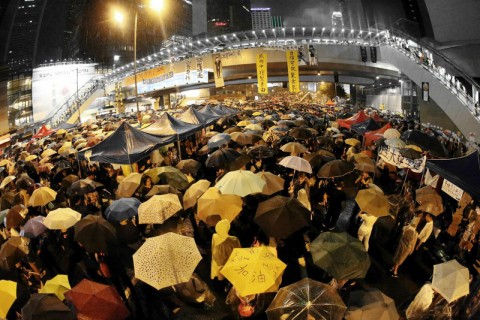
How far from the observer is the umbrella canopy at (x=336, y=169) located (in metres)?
7.93

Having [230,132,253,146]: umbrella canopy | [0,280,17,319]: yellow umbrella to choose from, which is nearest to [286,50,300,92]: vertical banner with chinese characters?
[230,132,253,146]: umbrella canopy

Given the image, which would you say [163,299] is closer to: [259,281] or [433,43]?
[259,281]

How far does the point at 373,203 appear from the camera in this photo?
→ 6406mm

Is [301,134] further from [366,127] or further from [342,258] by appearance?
[342,258]

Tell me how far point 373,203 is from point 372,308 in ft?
10.4

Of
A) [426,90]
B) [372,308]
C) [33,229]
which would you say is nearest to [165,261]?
[372,308]

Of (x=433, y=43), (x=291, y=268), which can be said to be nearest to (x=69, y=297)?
(x=291, y=268)

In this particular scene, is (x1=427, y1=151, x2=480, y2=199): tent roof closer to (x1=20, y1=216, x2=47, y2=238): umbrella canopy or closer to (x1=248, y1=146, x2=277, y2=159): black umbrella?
(x1=248, y1=146, x2=277, y2=159): black umbrella

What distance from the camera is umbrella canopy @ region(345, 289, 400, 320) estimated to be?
356cm

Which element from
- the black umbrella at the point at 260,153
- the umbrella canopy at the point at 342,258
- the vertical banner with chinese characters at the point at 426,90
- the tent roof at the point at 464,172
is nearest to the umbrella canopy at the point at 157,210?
the umbrella canopy at the point at 342,258

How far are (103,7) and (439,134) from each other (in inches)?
3558

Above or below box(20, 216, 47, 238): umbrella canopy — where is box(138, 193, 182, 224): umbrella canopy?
above

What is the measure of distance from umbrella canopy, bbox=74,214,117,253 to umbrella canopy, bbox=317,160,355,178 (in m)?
5.18

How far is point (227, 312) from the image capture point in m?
5.67
